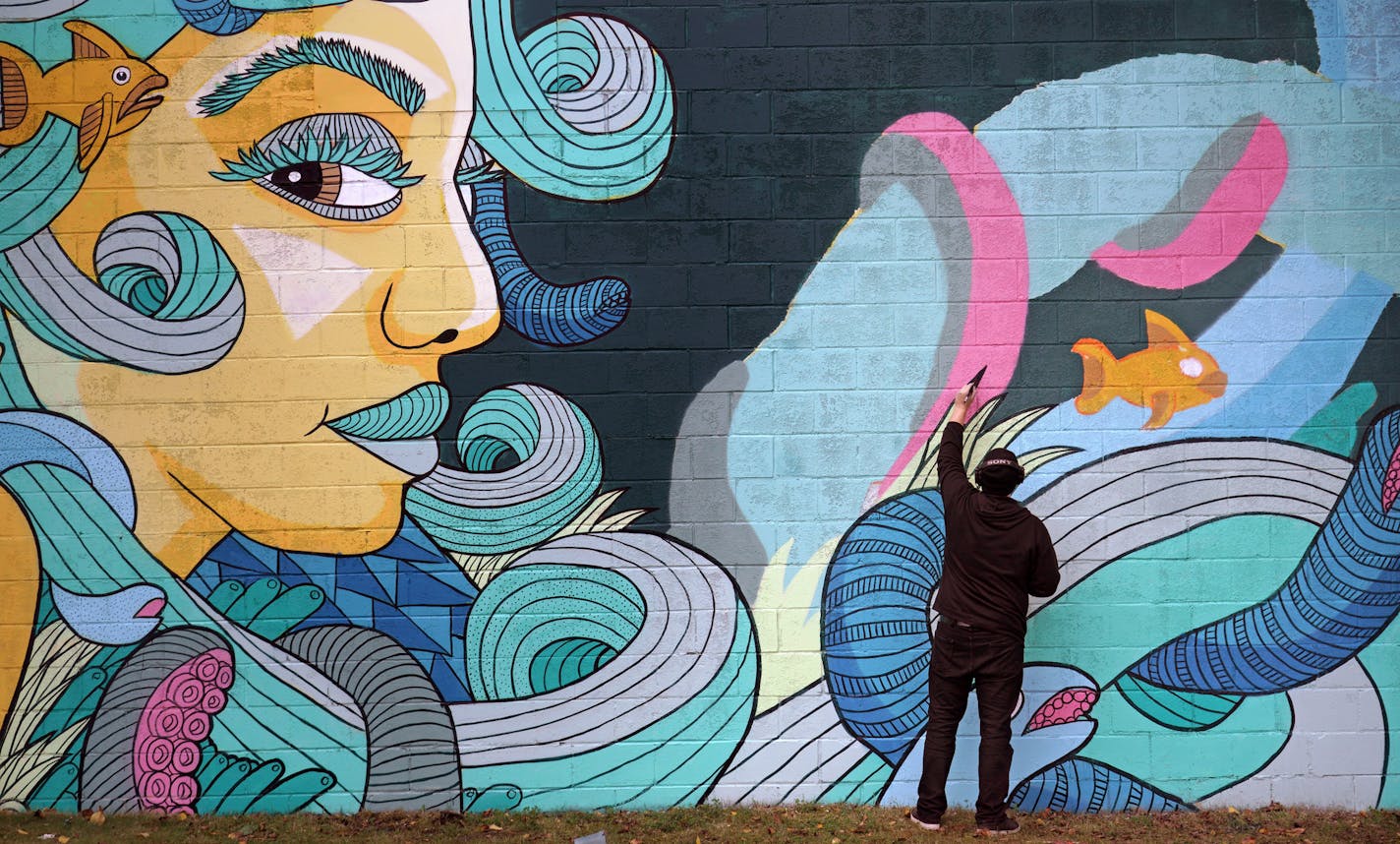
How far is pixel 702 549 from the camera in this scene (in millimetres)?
5703

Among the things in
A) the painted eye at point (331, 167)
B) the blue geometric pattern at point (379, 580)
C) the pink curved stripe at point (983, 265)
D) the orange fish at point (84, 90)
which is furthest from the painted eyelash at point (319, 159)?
the pink curved stripe at point (983, 265)

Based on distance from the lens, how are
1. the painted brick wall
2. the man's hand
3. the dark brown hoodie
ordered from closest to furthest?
the dark brown hoodie
the man's hand
the painted brick wall

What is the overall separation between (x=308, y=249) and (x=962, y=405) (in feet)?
10.9

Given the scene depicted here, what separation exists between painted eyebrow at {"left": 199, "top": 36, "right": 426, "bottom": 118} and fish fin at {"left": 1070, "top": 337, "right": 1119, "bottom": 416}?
355 cm

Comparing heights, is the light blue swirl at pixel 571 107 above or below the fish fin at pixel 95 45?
below

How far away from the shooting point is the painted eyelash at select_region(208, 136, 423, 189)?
5.75 m

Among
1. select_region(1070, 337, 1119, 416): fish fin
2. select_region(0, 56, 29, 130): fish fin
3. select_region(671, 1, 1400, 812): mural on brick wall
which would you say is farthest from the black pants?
select_region(0, 56, 29, 130): fish fin

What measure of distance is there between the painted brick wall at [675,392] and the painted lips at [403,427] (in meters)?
0.02

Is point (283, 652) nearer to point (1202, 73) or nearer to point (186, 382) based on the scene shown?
point (186, 382)

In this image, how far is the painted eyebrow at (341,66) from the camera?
226 inches

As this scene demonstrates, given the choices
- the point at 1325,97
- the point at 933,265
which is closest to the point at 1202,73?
the point at 1325,97

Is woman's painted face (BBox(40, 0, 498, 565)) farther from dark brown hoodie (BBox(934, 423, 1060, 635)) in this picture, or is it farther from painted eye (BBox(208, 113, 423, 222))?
dark brown hoodie (BBox(934, 423, 1060, 635))

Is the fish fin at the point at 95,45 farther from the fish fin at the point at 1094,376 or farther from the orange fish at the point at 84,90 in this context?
the fish fin at the point at 1094,376

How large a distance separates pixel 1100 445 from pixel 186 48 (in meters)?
4.99
